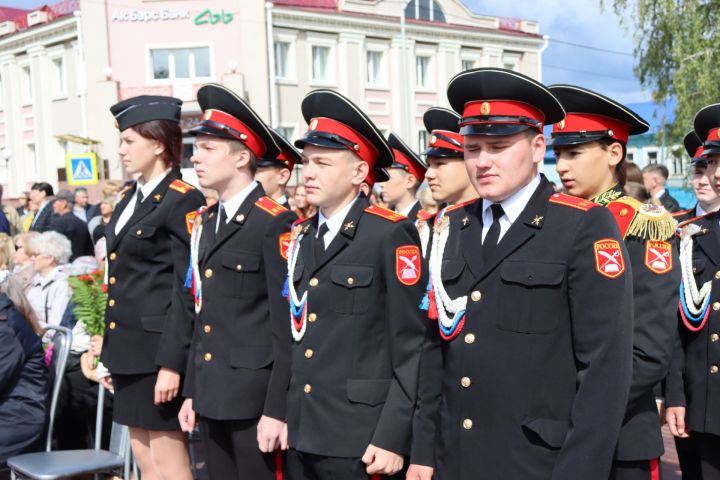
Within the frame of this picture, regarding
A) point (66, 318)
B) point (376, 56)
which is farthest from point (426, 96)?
point (66, 318)

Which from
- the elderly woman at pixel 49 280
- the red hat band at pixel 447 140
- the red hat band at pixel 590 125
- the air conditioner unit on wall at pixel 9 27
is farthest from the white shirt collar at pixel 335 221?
the air conditioner unit on wall at pixel 9 27

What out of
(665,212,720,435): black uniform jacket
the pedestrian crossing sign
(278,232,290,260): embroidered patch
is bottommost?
(665,212,720,435): black uniform jacket

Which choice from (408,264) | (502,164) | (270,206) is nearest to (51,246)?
(270,206)

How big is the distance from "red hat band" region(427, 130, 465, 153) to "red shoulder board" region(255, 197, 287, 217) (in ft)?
4.60

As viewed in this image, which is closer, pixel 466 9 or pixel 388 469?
pixel 388 469

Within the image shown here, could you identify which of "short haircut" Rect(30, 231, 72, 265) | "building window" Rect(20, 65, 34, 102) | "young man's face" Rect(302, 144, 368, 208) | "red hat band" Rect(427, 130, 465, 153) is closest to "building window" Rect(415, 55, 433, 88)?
"building window" Rect(20, 65, 34, 102)

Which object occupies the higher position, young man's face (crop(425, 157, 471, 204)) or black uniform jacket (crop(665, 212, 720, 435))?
young man's face (crop(425, 157, 471, 204))

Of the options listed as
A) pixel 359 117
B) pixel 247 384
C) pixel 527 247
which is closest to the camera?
pixel 527 247

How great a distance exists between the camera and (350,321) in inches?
126

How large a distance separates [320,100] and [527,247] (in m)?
1.30

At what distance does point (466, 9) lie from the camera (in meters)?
36.7

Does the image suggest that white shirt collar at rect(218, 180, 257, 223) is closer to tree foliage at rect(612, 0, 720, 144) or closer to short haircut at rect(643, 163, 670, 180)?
short haircut at rect(643, 163, 670, 180)

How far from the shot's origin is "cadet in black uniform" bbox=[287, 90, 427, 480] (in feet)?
10.2

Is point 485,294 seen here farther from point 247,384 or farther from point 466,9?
point 466,9
